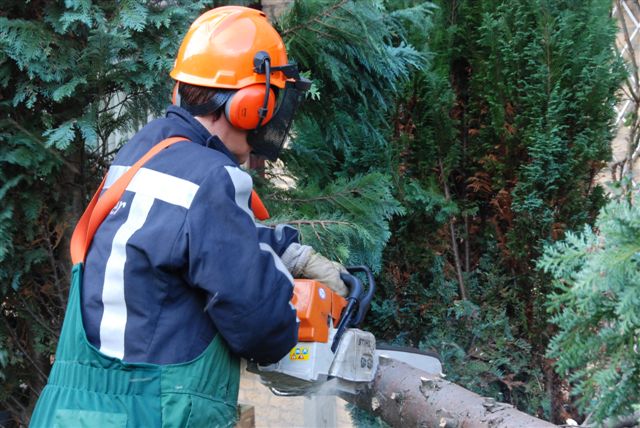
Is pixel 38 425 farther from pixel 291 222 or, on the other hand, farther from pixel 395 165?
pixel 395 165

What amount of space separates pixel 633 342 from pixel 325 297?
1.02 m

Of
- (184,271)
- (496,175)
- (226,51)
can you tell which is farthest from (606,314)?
(496,175)

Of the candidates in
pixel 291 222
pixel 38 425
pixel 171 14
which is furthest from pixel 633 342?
pixel 171 14

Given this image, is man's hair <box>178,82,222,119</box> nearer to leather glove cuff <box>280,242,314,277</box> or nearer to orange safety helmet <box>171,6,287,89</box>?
orange safety helmet <box>171,6,287,89</box>

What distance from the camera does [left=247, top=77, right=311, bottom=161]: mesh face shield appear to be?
7.20ft

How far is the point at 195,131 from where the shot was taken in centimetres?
204

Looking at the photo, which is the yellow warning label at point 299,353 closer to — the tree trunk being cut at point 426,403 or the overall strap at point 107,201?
the tree trunk being cut at point 426,403

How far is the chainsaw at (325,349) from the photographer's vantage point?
2154 millimetres

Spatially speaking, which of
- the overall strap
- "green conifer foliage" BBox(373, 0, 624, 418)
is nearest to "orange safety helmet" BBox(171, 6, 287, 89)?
the overall strap

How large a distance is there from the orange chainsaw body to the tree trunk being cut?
0.43 metres

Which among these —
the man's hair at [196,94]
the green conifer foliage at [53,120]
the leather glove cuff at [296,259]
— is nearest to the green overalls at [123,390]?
the leather glove cuff at [296,259]

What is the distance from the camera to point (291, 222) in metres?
3.17

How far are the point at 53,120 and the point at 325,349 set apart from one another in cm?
173

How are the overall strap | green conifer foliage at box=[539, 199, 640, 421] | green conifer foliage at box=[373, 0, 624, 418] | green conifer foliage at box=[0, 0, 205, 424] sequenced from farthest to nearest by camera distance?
1. green conifer foliage at box=[373, 0, 624, 418]
2. green conifer foliage at box=[0, 0, 205, 424]
3. the overall strap
4. green conifer foliage at box=[539, 199, 640, 421]
